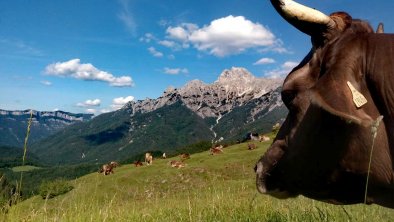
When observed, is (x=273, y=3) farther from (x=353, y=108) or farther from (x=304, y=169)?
(x=304, y=169)

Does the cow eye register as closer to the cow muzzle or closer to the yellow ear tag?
the cow muzzle

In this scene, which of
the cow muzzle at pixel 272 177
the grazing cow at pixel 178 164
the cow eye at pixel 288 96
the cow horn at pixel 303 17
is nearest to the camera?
the cow horn at pixel 303 17

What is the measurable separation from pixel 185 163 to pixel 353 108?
151ft

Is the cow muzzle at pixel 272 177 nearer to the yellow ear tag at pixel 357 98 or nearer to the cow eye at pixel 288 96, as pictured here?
the cow eye at pixel 288 96

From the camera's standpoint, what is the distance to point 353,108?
13.6ft

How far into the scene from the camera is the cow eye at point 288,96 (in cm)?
523

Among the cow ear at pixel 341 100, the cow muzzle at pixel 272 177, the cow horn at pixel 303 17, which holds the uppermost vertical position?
the cow horn at pixel 303 17

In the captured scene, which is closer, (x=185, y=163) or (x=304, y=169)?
(x=304, y=169)

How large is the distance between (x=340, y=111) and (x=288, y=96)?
49.8 inches

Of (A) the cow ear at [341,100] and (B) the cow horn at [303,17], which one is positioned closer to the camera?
(A) the cow ear at [341,100]

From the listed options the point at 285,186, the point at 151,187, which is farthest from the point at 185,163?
the point at 285,186

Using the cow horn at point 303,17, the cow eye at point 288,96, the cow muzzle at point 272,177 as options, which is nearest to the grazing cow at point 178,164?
the cow muzzle at point 272,177

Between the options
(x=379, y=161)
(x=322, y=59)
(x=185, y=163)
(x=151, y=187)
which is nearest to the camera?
(x=379, y=161)

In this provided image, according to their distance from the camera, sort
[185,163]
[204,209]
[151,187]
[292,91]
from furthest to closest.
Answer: [185,163]
[151,187]
[204,209]
[292,91]
